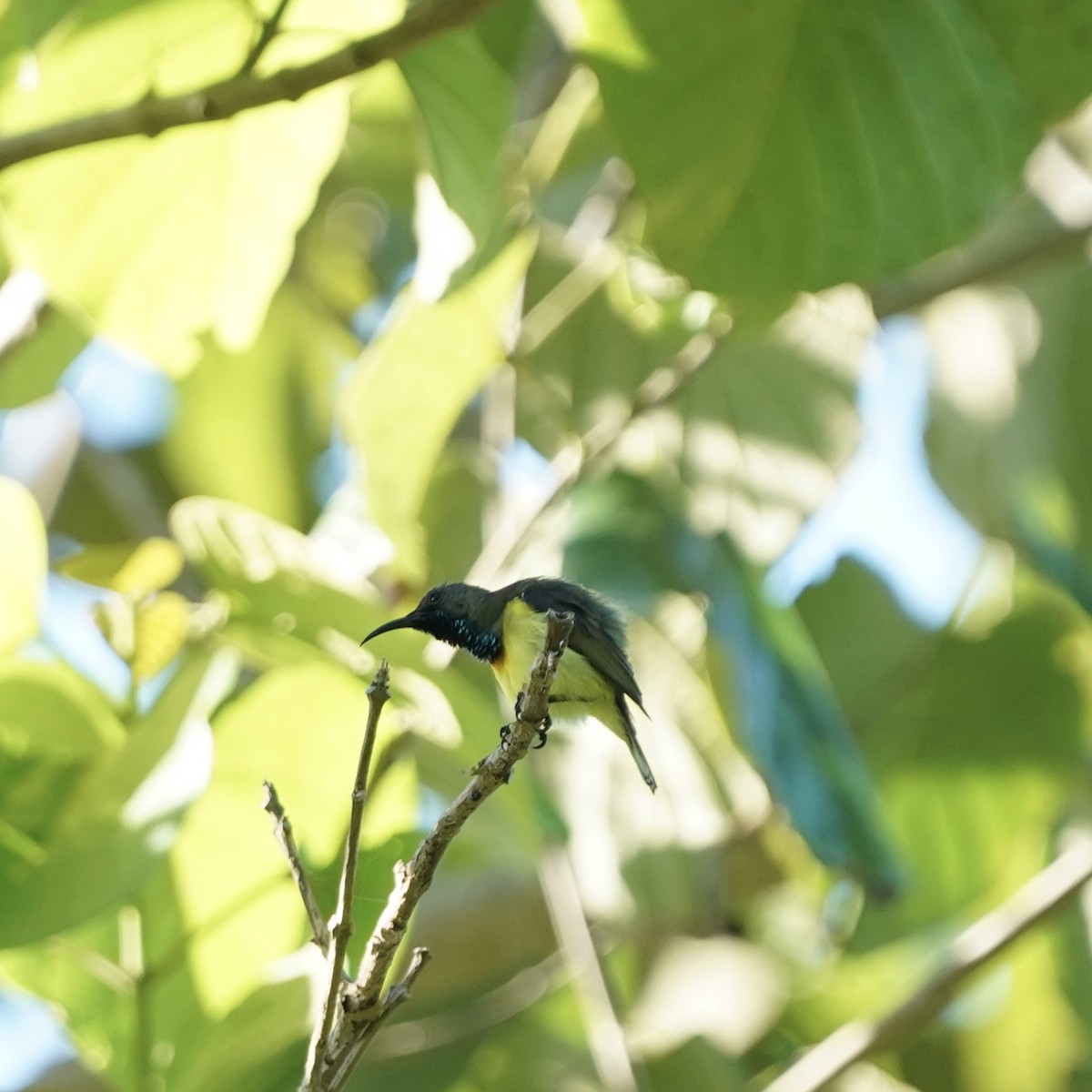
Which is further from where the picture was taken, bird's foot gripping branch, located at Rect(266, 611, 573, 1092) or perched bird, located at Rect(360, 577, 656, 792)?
perched bird, located at Rect(360, 577, 656, 792)

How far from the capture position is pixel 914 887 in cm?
297

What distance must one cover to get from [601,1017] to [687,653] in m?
0.71

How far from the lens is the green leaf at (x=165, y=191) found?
6.84ft

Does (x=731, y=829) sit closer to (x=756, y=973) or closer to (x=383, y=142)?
(x=756, y=973)

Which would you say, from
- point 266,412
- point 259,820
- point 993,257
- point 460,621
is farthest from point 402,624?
point 266,412

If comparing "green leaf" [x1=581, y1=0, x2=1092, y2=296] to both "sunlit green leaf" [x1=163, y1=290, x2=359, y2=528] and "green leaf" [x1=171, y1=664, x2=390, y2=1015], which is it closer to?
"green leaf" [x1=171, y1=664, x2=390, y2=1015]

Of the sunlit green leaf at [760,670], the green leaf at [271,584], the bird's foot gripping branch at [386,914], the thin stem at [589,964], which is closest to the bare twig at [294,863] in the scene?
the bird's foot gripping branch at [386,914]

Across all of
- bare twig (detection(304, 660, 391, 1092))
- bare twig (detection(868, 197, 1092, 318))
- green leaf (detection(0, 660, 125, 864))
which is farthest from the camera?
bare twig (detection(868, 197, 1092, 318))

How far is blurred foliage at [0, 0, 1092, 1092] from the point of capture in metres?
1.92

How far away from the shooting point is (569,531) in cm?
258

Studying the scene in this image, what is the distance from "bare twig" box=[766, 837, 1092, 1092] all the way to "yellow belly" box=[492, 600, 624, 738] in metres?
0.89

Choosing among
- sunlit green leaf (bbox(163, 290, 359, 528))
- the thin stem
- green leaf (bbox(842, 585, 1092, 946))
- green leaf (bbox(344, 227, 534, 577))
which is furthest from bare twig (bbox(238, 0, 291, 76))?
sunlit green leaf (bbox(163, 290, 359, 528))

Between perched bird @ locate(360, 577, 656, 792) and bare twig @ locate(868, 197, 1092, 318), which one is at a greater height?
perched bird @ locate(360, 577, 656, 792)

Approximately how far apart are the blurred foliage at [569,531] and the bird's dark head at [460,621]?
56 millimetres
